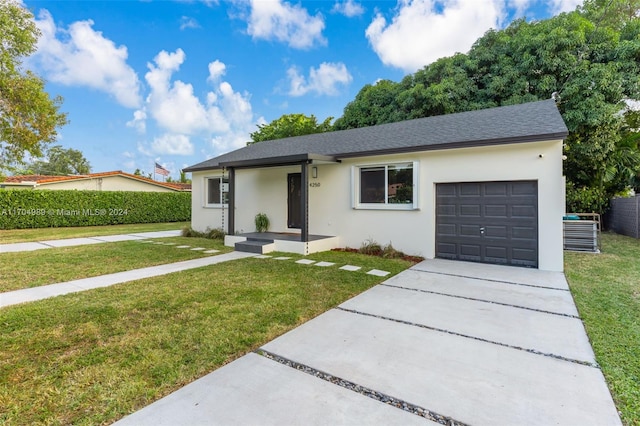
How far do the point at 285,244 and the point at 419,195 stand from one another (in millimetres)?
3885

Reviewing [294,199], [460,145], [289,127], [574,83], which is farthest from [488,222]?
[289,127]

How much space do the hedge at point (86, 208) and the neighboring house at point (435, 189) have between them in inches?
402

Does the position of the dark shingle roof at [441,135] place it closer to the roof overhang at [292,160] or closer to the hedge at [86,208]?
the roof overhang at [292,160]

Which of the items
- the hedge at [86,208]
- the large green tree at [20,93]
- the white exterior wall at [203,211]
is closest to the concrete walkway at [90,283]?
the white exterior wall at [203,211]

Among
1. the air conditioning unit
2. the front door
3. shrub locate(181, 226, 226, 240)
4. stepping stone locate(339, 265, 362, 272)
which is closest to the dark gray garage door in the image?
stepping stone locate(339, 265, 362, 272)

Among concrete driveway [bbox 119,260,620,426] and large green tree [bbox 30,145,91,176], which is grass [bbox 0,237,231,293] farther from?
large green tree [bbox 30,145,91,176]

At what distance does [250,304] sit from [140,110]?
77.4 ft

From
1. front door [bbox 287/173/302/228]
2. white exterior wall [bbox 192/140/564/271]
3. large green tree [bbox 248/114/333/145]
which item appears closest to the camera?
white exterior wall [bbox 192/140/564/271]

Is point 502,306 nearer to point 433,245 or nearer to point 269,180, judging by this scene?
point 433,245

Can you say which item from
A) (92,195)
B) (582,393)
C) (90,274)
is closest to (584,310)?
(582,393)

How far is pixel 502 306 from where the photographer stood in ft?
14.5

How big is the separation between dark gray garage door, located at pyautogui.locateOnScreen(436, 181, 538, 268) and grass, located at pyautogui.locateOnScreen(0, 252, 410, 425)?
3.29 m

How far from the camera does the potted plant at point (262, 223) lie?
35.6ft

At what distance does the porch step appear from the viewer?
345 inches
